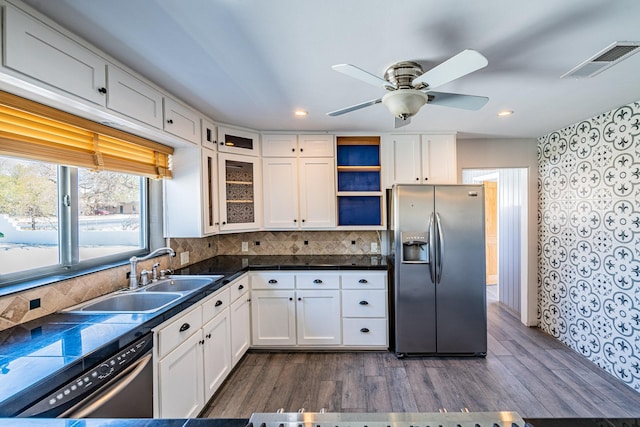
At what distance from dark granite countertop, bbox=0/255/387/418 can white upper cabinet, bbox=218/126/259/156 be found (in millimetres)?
1541

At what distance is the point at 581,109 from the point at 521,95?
0.79 meters

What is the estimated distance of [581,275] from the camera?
9.07ft

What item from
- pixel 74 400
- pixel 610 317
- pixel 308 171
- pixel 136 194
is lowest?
pixel 610 317

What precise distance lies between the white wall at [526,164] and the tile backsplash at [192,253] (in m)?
1.63

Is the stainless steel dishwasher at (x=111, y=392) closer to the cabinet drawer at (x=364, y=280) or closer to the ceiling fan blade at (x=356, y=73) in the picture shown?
the ceiling fan blade at (x=356, y=73)

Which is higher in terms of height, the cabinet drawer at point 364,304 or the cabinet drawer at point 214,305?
the cabinet drawer at point 214,305

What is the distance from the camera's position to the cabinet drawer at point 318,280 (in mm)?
2820

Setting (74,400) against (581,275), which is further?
(581,275)

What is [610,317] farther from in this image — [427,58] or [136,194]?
[136,194]

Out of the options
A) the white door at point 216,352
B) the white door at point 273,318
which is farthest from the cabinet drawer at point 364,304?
the white door at point 216,352

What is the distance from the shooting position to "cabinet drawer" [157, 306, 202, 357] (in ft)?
4.99

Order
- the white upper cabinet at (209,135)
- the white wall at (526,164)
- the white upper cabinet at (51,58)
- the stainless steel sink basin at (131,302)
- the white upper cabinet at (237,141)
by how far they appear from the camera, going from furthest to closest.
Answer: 1. the white wall at (526,164)
2. the white upper cabinet at (237,141)
3. the white upper cabinet at (209,135)
4. the stainless steel sink basin at (131,302)
5. the white upper cabinet at (51,58)

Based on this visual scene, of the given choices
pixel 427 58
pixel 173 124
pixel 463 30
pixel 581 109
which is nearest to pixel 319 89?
pixel 427 58

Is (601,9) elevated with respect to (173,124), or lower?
elevated
